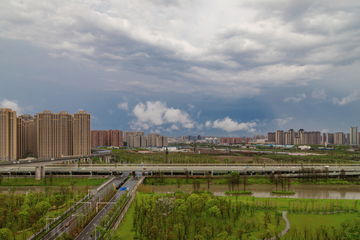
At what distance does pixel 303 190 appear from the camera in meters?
28.4

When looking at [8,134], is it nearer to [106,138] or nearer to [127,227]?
[127,227]

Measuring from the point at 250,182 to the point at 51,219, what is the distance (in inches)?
924

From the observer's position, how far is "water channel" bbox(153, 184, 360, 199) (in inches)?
1019

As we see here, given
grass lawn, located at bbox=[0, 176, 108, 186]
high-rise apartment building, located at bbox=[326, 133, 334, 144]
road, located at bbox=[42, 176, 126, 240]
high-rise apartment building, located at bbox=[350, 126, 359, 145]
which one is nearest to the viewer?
road, located at bbox=[42, 176, 126, 240]

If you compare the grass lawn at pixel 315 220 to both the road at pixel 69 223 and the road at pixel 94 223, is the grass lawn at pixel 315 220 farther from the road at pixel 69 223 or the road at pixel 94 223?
the road at pixel 69 223

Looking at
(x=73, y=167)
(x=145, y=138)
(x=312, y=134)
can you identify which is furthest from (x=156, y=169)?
(x=312, y=134)

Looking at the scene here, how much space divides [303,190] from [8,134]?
47.5 meters

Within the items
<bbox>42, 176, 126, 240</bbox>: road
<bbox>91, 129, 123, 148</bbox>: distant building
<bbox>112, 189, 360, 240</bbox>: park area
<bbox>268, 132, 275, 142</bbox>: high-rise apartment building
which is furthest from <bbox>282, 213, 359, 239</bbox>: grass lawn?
<bbox>268, 132, 275, 142</bbox>: high-rise apartment building

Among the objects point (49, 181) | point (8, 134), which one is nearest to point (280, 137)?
point (49, 181)

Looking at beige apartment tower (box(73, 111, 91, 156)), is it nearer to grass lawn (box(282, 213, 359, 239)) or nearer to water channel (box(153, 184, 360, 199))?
water channel (box(153, 184, 360, 199))

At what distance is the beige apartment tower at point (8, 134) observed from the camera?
41.5 m

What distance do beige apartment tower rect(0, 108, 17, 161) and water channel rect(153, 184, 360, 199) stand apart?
30.2 metres

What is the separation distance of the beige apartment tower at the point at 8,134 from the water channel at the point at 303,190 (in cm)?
3020

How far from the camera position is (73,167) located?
35844 millimetres
